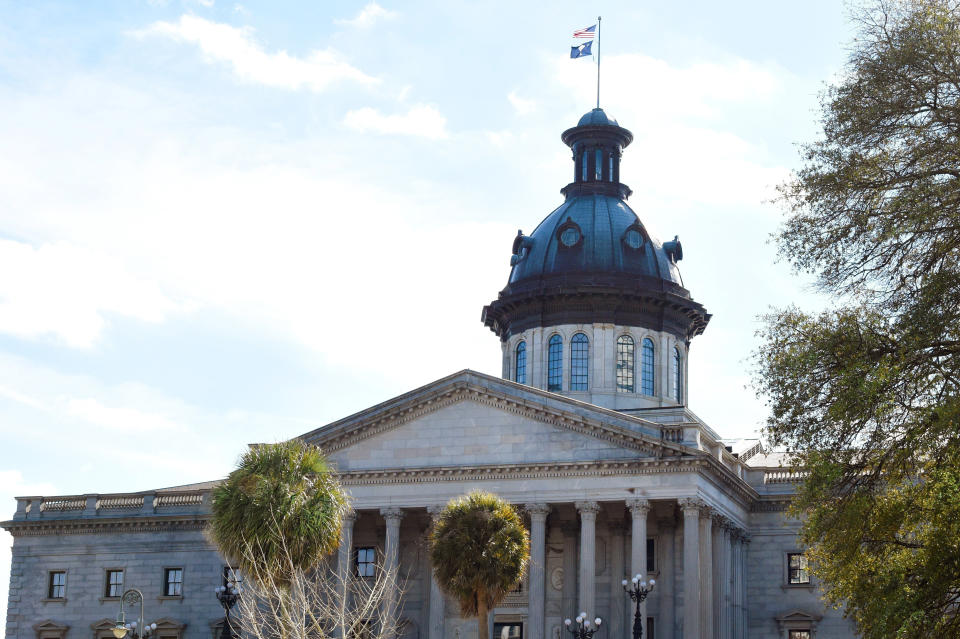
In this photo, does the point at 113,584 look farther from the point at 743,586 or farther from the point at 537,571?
the point at 743,586

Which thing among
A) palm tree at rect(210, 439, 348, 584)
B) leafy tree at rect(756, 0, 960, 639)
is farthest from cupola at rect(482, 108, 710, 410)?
leafy tree at rect(756, 0, 960, 639)

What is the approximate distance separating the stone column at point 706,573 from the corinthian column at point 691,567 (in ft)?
1.50

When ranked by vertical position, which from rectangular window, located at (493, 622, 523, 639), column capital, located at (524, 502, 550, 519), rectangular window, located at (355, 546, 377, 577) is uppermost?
column capital, located at (524, 502, 550, 519)

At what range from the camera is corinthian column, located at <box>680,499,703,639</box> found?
48.0 meters

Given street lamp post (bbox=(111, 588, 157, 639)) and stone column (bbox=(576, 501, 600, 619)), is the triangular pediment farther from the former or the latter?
street lamp post (bbox=(111, 588, 157, 639))

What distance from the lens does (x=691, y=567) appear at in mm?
48562

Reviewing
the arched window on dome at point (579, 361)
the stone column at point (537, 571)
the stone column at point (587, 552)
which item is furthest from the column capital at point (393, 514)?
the arched window on dome at point (579, 361)

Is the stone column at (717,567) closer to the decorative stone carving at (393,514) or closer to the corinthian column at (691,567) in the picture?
the corinthian column at (691,567)

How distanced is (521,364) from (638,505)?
51.4ft

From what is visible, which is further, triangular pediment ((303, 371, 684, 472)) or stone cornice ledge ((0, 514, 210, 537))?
stone cornice ledge ((0, 514, 210, 537))

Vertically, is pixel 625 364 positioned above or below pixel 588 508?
above

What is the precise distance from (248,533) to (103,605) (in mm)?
28409

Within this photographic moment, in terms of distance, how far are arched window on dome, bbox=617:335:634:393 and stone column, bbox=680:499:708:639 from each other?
514 inches

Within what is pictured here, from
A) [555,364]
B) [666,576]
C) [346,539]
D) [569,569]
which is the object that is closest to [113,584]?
[346,539]
